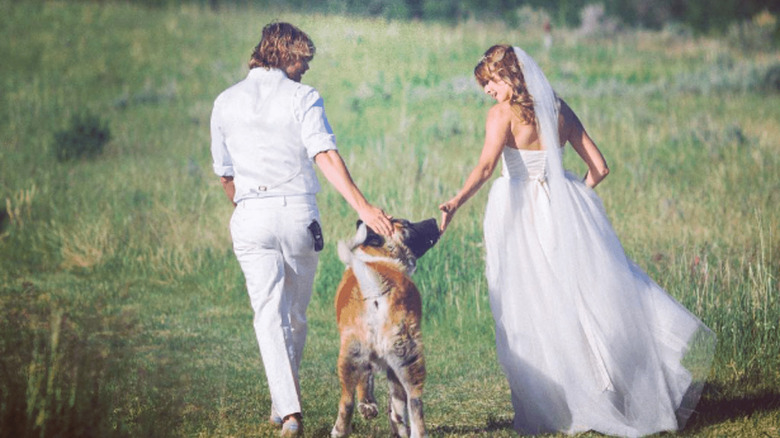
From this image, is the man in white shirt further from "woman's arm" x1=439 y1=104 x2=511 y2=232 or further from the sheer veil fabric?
the sheer veil fabric

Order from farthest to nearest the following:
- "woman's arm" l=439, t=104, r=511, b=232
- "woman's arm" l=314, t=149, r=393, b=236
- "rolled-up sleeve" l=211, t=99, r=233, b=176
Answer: "woman's arm" l=439, t=104, r=511, b=232
"rolled-up sleeve" l=211, t=99, r=233, b=176
"woman's arm" l=314, t=149, r=393, b=236

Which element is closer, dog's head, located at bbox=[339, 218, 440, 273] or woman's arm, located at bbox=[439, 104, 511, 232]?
dog's head, located at bbox=[339, 218, 440, 273]

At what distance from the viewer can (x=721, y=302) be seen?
812 cm

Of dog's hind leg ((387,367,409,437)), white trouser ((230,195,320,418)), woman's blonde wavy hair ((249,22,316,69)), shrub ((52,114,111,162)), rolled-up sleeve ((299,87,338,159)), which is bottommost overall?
dog's hind leg ((387,367,409,437))

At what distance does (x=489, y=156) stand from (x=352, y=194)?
3.15 ft

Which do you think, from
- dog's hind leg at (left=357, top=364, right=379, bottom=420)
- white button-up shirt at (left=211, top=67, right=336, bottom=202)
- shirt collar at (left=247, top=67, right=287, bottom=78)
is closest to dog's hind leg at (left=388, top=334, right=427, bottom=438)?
dog's hind leg at (left=357, top=364, right=379, bottom=420)

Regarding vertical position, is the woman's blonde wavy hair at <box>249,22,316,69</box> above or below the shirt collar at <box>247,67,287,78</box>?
above

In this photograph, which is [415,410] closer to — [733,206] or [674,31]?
[733,206]

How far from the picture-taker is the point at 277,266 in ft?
18.5

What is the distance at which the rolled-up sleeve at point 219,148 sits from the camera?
5742 millimetres

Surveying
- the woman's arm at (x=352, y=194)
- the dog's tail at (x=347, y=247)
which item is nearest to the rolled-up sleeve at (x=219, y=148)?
the woman's arm at (x=352, y=194)

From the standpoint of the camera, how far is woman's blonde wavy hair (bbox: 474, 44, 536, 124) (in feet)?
19.8

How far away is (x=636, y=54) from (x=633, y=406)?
78.5 feet

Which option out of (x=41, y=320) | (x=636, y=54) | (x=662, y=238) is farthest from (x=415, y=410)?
(x=636, y=54)
